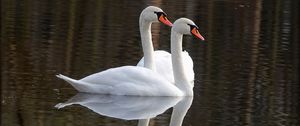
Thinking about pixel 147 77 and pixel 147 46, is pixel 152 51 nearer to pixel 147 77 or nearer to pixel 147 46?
pixel 147 46

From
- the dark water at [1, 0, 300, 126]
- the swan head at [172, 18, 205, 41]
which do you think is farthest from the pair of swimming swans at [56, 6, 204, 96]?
the dark water at [1, 0, 300, 126]

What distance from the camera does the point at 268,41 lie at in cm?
1877

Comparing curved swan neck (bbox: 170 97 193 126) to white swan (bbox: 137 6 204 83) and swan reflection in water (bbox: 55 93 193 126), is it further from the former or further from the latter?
white swan (bbox: 137 6 204 83)

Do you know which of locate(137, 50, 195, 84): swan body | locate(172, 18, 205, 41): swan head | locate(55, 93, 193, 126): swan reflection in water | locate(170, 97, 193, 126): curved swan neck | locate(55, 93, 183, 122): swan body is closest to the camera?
locate(170, 97, 193, 126): curved swan neck

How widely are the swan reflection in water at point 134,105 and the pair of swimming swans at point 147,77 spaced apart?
0.10m

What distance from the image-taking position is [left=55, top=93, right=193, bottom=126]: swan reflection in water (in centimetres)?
1080

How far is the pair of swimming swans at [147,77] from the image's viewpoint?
40.2 ft

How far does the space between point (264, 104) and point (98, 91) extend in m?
1.97

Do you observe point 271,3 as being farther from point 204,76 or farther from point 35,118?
point 35,118

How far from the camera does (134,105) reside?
11.6 meters

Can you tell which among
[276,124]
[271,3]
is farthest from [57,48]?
[271,3]

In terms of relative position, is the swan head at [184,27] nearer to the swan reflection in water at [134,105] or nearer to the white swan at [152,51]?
the white swan at [152,51]

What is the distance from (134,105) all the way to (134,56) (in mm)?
4003

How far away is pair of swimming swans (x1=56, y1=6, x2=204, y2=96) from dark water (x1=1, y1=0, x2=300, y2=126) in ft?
0.80
